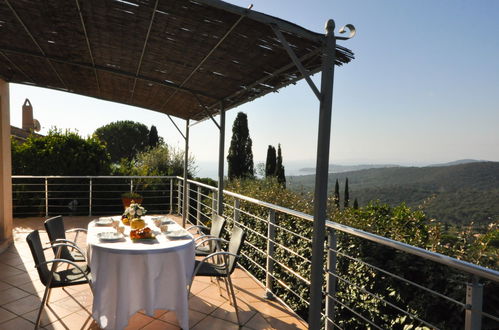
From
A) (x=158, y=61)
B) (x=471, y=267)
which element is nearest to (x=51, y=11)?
(x=158, y=61)

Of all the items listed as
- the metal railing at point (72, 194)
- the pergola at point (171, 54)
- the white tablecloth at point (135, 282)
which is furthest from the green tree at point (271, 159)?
the white tablecloth at point (135, 282)

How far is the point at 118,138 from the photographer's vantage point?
3334 centimetres

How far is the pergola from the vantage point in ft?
7.08

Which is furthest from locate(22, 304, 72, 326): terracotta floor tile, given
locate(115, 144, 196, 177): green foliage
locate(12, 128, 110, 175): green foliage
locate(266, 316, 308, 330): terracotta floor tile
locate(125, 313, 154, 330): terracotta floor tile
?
locate(115, 144, 196, 177): green foliage

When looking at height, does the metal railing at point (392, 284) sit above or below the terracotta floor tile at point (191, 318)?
above

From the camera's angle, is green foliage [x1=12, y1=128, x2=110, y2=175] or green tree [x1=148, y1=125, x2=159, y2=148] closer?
green foliage [x1=12, y1=128, x2=110, y2=175]

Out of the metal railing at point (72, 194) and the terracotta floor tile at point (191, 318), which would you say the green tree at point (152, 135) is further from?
the terracotta floor tile at point (191, 318)

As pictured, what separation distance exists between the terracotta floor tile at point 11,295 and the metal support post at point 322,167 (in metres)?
2.87

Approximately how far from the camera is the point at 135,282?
243 centimetres

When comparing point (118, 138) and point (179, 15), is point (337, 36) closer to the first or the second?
point (179, 15)

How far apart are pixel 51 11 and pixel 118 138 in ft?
108

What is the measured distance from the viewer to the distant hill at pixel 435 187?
5973 mm

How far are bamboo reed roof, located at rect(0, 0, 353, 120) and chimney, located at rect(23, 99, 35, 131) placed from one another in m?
10.9

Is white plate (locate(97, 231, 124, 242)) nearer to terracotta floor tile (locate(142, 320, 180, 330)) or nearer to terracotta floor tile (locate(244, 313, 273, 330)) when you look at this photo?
terracotta floor tile (locate(142, 320, 180, 330))
